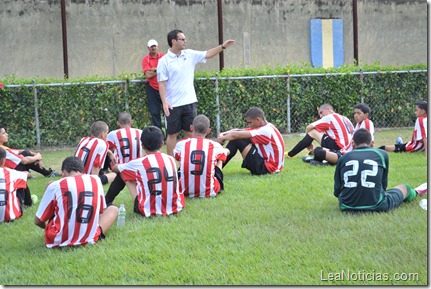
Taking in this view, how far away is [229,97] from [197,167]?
20.9 ft

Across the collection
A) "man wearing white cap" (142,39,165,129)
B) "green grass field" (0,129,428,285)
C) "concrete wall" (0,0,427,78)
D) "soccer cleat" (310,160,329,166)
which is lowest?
"green grass field" (0,129,428,285)

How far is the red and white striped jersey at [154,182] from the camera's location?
8.21 meters

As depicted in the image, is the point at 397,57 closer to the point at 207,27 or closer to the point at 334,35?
the point at 334,35

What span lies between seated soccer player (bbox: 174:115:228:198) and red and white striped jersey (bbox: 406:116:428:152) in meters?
4.38

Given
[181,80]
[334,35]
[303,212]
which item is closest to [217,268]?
[303,212]

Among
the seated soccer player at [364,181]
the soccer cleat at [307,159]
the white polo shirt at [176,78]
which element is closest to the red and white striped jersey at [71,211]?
the seated soccer player at [364,181]

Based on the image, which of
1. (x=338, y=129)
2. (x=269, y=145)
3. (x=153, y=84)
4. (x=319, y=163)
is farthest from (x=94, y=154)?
(x=153, y=84)

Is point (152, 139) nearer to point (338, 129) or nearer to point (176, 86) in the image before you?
point (176, 86)

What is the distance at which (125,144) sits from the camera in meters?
11.0

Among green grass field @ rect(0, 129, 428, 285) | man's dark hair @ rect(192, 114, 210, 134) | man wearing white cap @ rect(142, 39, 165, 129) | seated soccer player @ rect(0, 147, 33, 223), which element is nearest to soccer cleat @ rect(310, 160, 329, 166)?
green grass field @ rect(0, 129, 428, 285)

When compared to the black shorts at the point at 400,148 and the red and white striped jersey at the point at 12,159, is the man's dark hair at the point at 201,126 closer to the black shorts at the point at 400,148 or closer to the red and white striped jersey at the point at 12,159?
the red and white striped jersey at the point at 12,159

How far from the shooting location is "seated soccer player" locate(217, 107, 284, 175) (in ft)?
34.6

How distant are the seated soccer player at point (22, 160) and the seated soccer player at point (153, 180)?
2642mm

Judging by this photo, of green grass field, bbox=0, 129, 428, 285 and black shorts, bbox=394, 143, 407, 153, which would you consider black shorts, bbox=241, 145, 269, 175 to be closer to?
green grass field, bbox=0, 129, 428, 285
